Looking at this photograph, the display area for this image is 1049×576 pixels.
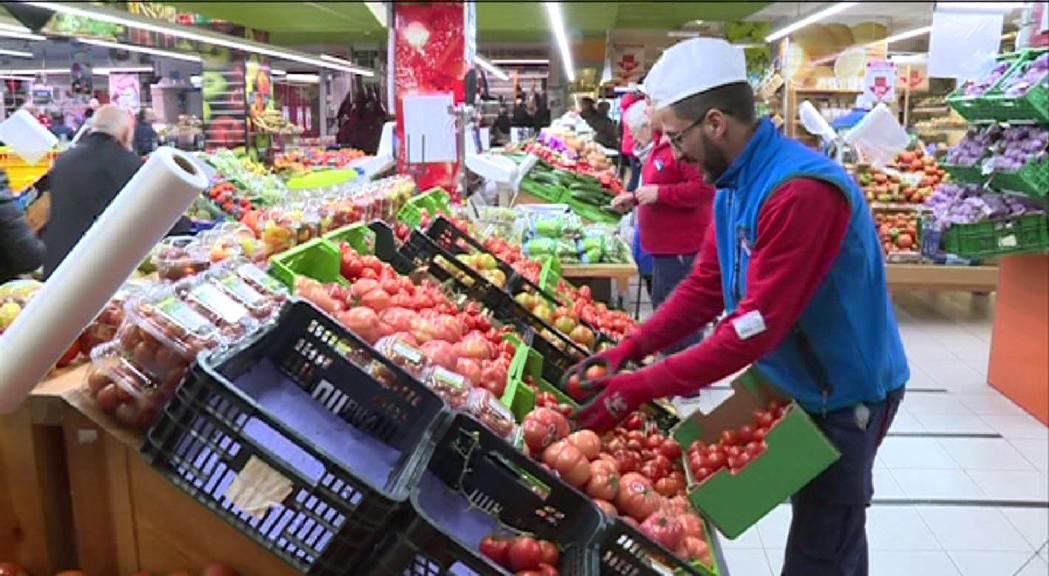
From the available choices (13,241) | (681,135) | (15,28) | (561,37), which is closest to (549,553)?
(681,135)

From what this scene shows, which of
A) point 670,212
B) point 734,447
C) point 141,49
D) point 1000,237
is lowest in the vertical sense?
point 734,447

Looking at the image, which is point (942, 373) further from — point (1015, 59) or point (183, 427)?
point (183, 427)

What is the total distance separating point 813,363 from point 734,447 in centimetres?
29

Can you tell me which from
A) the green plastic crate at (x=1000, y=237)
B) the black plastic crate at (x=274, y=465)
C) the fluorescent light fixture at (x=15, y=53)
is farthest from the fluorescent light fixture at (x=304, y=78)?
the black plastic crate at (x=274, y=465)

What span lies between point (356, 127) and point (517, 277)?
12.2 metres

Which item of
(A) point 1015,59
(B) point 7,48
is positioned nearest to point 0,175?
(A) point 1015,59

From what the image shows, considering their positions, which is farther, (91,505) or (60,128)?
(60,128)

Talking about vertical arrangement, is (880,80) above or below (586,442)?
above

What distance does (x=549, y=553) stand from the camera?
1701mm

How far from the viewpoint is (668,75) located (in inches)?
87.9

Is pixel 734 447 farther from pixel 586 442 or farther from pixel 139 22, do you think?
pixel 139 22

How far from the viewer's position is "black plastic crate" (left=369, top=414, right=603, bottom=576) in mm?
1710

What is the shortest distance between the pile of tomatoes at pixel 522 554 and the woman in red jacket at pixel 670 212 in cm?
358

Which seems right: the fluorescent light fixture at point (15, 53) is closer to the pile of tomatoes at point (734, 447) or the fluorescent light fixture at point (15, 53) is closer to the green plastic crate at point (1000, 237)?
the green plastic crate at point (1000, 237)
